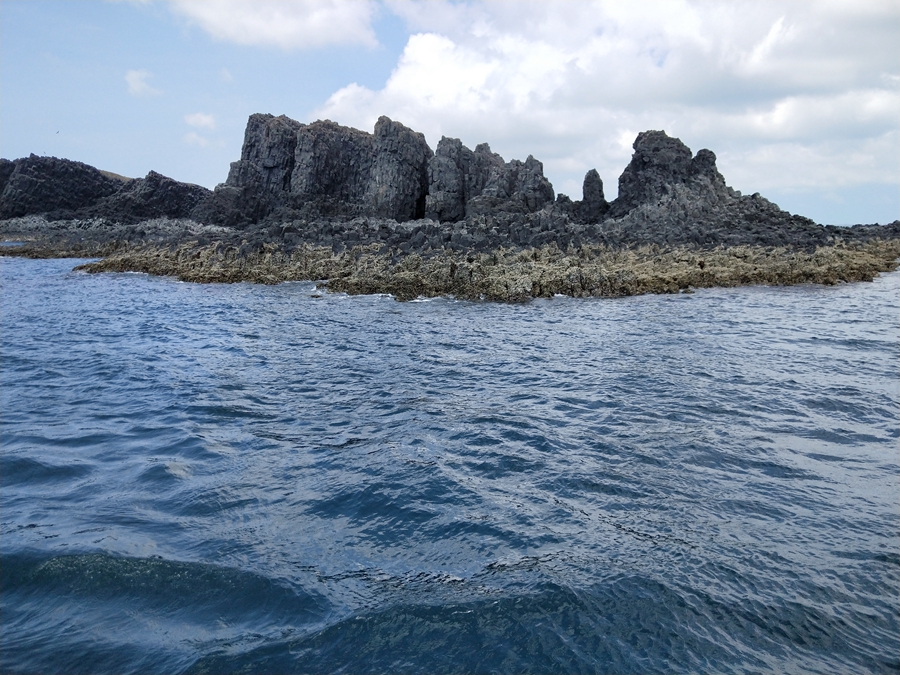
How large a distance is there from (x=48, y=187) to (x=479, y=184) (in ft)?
233

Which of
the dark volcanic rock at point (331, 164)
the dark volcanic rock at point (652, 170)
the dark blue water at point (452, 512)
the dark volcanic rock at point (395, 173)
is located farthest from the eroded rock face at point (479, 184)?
the dark blue water at point (452, 512)

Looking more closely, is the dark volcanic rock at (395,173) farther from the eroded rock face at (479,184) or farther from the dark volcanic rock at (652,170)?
the dark volcanic rock at (652,170)

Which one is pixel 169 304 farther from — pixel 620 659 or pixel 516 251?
pixel 620 659

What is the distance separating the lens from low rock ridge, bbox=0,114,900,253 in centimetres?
4447

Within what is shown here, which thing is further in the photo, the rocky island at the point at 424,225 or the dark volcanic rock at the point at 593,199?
the dark volcanic rock at the point at 593,199

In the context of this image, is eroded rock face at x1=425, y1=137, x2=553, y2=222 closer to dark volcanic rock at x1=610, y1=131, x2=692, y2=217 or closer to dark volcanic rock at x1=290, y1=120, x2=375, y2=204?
dark volcanic rock at x1=610, y1=131, x2=692, y2=217

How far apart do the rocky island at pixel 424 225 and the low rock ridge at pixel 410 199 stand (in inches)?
8.8

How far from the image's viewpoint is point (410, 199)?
253 ft

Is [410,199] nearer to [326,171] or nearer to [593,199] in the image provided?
[326,171]

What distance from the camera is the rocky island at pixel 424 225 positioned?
3184 centimetres

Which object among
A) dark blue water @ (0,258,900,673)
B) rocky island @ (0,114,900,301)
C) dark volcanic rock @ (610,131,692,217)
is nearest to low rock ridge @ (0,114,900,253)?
dark volcanic rock @ (610,131,692,217)

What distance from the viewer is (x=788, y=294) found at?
27.5 m

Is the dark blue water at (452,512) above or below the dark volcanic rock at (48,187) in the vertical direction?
below

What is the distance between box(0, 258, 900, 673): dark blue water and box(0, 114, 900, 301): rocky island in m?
15.2
